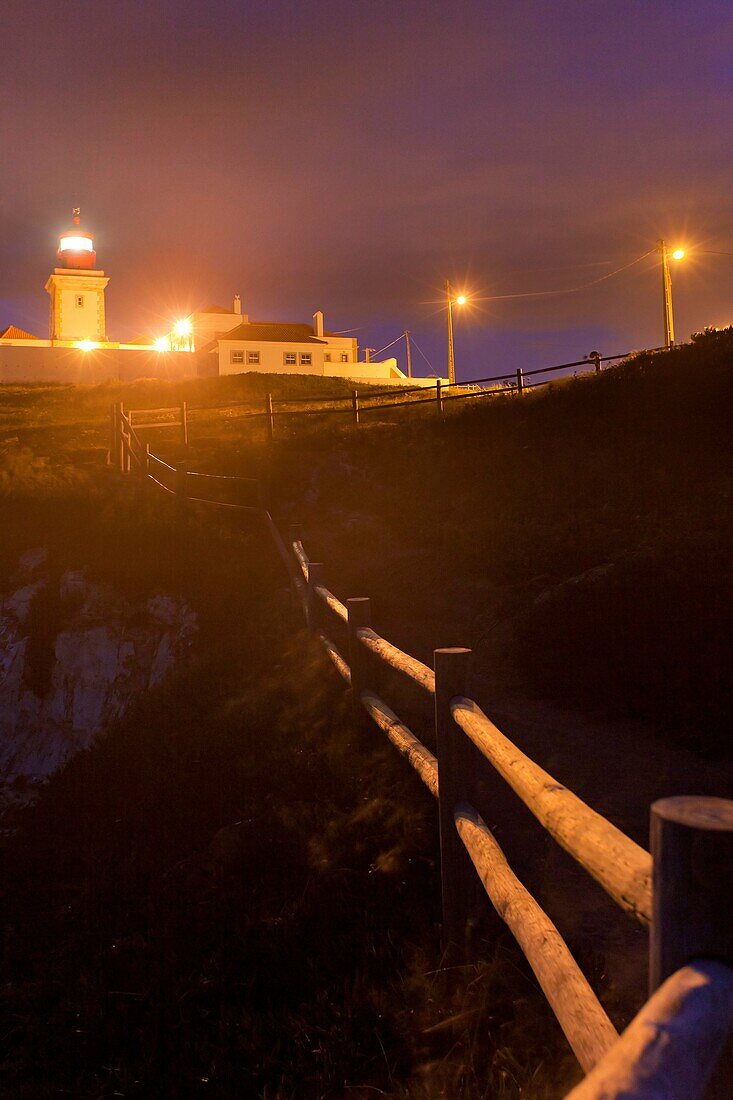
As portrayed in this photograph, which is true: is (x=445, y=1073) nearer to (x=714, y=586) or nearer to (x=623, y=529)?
(x=714, y=586)

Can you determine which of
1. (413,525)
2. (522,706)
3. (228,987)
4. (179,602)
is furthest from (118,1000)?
(413,525)

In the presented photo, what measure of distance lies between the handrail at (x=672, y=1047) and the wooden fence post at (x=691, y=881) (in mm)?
89

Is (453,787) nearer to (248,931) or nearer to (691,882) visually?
(248,931)

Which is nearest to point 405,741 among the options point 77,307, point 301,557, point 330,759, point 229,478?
point 330,759

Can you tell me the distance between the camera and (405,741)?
16.8 feet

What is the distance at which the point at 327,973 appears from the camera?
3.85 m

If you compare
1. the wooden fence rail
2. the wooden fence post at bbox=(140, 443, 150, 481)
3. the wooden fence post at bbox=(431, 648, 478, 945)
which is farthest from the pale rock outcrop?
the wooden fence rail

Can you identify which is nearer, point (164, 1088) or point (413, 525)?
point (164, 1088)

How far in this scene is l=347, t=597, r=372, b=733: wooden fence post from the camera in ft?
21.1

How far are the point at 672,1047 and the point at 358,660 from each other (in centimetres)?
510

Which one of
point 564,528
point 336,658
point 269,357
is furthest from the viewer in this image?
point 269,357

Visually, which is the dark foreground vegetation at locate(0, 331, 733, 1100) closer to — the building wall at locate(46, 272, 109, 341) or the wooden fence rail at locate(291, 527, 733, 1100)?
the wooden fence rail at locate(291, 527, 733, 1100)

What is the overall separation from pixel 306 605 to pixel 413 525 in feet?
16.7

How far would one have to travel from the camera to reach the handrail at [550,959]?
2320 millimetres
